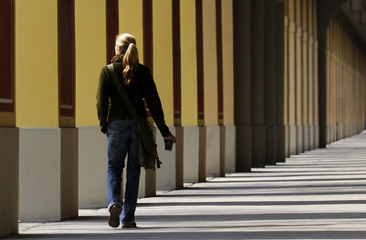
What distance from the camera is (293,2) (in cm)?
3312

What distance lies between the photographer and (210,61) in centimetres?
1998

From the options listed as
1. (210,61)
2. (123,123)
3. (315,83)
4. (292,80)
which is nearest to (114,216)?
(123,123)

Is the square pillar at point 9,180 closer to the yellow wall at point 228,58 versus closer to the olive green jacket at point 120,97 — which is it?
the olive green jacket at point 120,97

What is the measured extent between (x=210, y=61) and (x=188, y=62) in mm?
1931

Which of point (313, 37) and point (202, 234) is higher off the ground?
point (313, 37)

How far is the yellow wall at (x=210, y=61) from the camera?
1986cm

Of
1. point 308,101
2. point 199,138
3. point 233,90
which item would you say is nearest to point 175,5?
point 199,138

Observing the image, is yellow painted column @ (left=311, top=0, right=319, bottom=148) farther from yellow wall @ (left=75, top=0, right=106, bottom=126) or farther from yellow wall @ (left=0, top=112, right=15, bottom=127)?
yellow wall @ (left=0, top=112, right=15, bottom=127)

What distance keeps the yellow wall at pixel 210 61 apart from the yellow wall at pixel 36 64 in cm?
917

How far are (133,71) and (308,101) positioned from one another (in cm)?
3027

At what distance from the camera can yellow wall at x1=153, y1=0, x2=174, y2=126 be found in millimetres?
15852

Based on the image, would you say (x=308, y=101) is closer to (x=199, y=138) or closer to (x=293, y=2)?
(x=293, y=2)

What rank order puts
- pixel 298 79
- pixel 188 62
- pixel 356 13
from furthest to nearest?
pixel 356 13, pixel 298 79, pixel 188 62

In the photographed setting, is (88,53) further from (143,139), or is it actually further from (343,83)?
(343,83)
